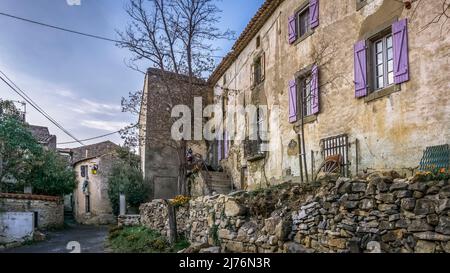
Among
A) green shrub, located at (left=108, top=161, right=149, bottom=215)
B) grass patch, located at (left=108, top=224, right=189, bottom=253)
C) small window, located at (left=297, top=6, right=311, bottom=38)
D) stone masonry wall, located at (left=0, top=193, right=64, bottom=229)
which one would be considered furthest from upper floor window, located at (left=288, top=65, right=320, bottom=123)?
stone masonry wall, located at (left=0, top=193, right=64, bottom=229)

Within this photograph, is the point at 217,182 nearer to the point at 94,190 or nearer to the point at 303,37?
the point at 303,37

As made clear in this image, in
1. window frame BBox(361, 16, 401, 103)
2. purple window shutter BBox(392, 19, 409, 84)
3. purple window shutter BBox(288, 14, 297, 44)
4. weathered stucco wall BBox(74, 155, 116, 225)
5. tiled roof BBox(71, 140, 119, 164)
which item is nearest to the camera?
purple window shutter BBox(392, 19, 409, 84)

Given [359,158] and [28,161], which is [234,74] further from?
[28,161]

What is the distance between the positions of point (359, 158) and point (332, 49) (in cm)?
308

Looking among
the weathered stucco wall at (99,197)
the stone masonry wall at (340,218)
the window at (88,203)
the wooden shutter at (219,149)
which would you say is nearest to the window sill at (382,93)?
the stone masonry wall at (340,218)

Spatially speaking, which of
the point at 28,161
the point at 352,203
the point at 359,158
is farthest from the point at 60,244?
the point at 352,203

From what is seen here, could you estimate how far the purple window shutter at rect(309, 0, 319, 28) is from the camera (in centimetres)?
1044

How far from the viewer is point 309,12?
36.1 ft

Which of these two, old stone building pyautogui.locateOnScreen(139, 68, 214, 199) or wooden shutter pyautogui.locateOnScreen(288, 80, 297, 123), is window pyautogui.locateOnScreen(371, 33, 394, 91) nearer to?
wooden shutter pyautogui.locateOnScreen(288, 80, 297, 123)

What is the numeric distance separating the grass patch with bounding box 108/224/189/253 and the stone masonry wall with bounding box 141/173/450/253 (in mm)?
2165

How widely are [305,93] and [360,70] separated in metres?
2.59

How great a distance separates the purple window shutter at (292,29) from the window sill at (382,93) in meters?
3.98

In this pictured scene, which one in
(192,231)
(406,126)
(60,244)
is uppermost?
(406,126)

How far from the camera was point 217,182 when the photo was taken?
16.3m
